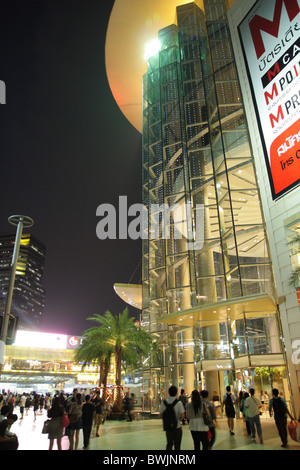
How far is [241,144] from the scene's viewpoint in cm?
2102

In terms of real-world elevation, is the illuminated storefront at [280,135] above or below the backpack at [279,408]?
above

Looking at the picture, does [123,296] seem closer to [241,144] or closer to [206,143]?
[206,143]

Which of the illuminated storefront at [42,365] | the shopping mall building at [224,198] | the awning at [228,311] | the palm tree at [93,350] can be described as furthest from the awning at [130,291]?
the awning at [228,311]

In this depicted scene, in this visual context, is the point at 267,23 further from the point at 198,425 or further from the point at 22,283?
the point at 22,283

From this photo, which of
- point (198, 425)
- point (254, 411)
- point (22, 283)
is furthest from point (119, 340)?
point (22, 283)

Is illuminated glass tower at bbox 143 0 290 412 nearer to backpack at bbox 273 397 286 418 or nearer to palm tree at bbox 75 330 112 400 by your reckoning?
palm tree at bbox 75 330 112 400

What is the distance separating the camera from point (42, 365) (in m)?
60.6

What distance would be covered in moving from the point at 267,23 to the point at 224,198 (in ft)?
30.2

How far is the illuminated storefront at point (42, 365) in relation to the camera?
53.6 metres

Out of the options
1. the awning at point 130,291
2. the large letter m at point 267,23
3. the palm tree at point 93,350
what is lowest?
the palm tree at point 93,350

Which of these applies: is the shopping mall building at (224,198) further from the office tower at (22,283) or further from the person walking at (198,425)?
the office tower at (22,283)

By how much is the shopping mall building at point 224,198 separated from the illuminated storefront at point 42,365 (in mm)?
32102
